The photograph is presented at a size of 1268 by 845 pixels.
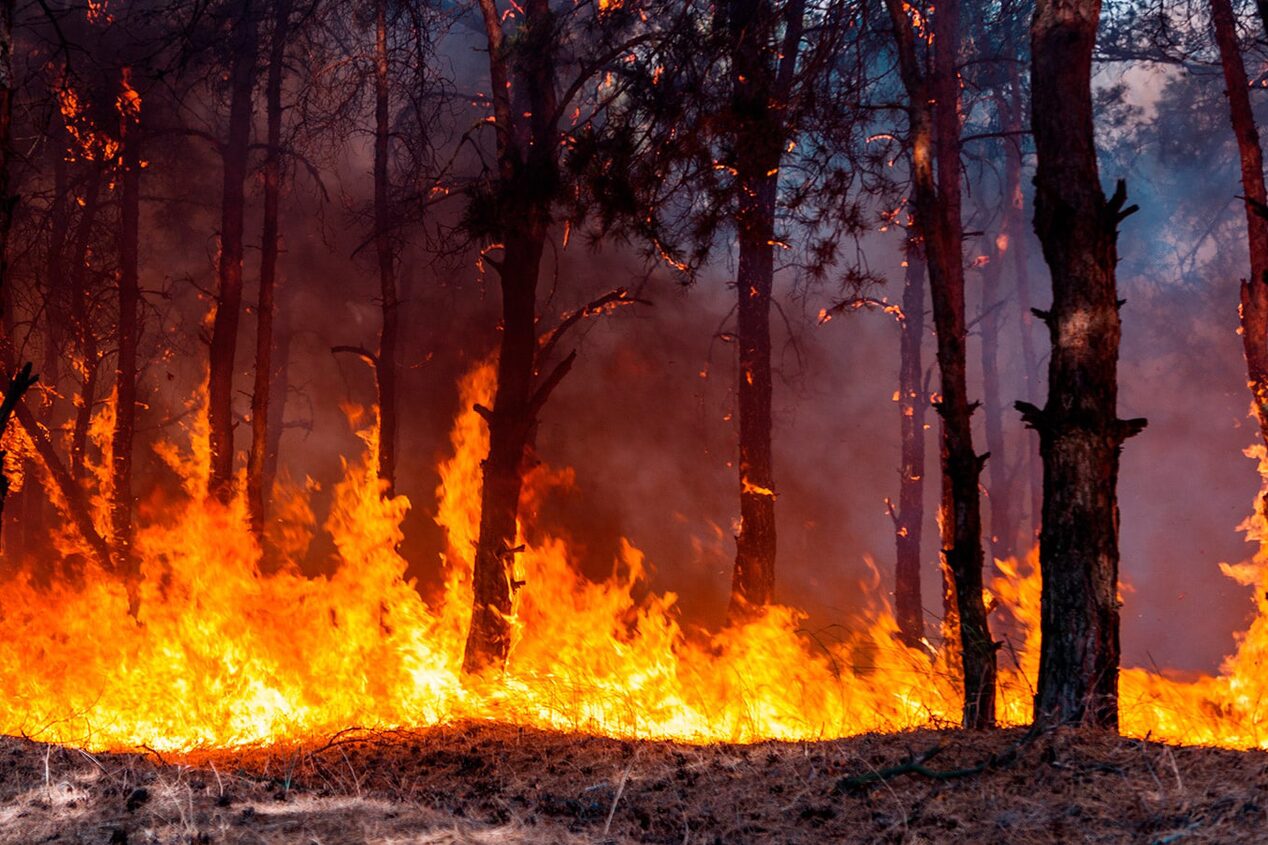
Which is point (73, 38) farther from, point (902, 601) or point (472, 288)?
point (902, 601)

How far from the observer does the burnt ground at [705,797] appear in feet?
12.1

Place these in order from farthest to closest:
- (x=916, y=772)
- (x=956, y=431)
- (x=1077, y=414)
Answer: (x=956, y=431)
(x=1077, y=414)
(x=916, y=772)

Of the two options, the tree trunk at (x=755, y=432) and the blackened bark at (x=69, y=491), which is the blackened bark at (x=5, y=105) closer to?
the tree trunk at (x=755, y=432)

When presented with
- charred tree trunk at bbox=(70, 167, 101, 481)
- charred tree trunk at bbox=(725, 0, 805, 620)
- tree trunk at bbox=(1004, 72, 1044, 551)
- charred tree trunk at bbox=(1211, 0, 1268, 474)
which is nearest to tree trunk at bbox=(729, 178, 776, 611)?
charred tree trunk at bbox=(725, 0, 805, 620)

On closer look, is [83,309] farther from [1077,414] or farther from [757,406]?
[1077,414]

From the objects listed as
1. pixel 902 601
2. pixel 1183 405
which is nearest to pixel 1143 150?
pixel 1183 405

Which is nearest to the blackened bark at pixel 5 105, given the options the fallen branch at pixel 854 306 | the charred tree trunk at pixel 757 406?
the charred tree trunk at pixel 757 406

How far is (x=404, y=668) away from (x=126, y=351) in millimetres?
8043

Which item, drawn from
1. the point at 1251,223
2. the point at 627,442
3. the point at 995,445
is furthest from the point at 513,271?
the point at 995,445

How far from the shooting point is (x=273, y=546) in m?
23.8

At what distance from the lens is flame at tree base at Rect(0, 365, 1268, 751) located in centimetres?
782

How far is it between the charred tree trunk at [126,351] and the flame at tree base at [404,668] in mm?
576

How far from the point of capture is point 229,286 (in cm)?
1410

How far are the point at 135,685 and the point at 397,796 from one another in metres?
6.48
